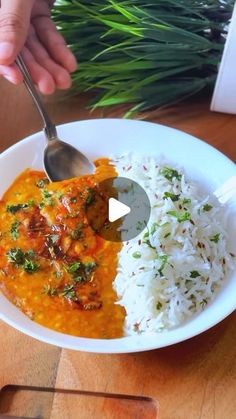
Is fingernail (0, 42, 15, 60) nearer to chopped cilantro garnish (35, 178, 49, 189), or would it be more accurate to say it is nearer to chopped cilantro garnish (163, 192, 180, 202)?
chopped cilantro garnish (35, 178, 49, 189)

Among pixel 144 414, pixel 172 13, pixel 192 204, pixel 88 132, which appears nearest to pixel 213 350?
pixel 144 414

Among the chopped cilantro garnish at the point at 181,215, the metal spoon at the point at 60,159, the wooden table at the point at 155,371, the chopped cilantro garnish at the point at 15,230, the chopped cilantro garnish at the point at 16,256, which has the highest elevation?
the chopped cilantro garnish at the point at 181,215

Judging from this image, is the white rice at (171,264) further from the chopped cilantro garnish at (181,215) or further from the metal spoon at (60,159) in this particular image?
the metal spoon at (60,159)

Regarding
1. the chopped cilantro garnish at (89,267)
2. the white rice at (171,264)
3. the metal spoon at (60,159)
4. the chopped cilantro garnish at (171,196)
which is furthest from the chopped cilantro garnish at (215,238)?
the metal spoon at (60,159)

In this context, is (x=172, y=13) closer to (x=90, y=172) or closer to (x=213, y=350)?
(x=90, y=172)

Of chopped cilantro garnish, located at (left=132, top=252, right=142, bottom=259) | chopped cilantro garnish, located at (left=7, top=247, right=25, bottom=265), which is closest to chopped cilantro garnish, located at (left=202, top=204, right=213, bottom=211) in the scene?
chopped cilantro garnish, located at (left=132, top=252, right=142, bottom=259)

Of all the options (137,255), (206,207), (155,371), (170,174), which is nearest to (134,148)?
(170,174)

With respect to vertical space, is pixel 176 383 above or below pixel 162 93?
below
